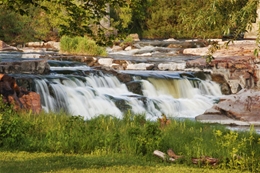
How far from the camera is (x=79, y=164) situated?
9336 millimetres

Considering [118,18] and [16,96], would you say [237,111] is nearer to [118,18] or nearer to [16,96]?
[16,96]

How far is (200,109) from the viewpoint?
21484 millimetres

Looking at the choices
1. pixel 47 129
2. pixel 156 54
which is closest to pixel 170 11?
pixel 156 54

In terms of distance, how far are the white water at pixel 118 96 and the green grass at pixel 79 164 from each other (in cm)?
859

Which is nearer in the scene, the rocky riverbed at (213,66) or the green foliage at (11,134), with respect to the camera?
the green foliage at (11,134)

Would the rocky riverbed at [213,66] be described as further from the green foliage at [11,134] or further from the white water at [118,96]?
the green foliage at [11,134]

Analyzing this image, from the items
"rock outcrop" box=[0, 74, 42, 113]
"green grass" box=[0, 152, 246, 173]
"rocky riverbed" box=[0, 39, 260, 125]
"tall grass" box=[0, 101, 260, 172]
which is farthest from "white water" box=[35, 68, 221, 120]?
"green grass" box=[0, 152, 246, 173]

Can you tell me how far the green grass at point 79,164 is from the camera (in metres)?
8.84

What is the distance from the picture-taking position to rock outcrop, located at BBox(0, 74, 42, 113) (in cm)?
1516

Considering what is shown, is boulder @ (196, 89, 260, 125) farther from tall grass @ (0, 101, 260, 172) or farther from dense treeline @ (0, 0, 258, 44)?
tall grass @ (0, 101, 260, 172)

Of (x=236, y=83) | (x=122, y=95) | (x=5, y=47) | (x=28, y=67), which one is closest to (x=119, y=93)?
(x=122, y=95)

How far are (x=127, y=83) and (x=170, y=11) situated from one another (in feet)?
114

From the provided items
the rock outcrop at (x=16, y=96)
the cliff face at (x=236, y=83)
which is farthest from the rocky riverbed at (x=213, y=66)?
the rock outcrop at (x=16, y=96)

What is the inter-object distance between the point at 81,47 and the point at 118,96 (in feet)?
36.7
